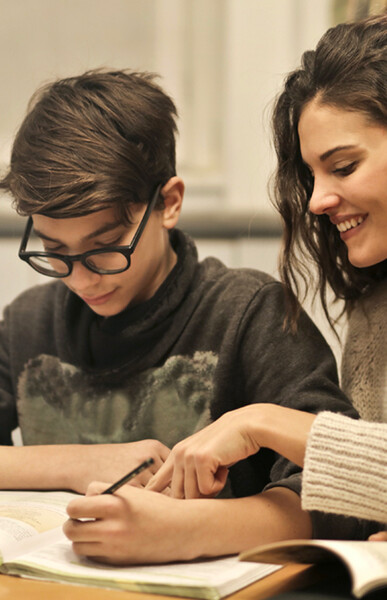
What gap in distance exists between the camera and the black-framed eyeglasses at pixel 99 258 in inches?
41.6

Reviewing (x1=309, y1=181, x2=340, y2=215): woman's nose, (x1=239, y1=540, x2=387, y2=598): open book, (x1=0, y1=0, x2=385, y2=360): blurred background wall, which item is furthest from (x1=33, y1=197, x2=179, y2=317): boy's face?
(x1=0, y1=0, x2=385, y2=360): blurred background wall

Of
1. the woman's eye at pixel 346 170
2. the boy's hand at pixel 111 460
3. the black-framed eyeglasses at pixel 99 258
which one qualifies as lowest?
the boy's hand at pixel 111 460

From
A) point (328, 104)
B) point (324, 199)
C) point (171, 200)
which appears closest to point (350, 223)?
point (324, 199)

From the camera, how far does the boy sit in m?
1.06

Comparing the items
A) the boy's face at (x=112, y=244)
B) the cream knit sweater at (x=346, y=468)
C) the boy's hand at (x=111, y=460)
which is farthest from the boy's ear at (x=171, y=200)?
the cream knit sweater at (x=346, y=468)

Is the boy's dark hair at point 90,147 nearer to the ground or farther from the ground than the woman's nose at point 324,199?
farther from the ground

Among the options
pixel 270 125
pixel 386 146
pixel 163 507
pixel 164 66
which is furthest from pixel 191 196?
pixel 163 507

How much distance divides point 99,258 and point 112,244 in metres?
A: 0.03

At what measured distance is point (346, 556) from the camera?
62 centimetres

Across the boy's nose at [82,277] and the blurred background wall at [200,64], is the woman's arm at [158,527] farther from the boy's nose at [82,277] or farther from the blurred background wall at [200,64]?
the blurred background wall at [200,64]

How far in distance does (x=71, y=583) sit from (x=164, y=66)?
5.22ft

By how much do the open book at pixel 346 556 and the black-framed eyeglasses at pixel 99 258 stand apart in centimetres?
49

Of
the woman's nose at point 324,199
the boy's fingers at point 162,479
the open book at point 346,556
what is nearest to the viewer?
the open book at point 346,556

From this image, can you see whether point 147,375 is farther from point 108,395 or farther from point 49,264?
point 49,264
